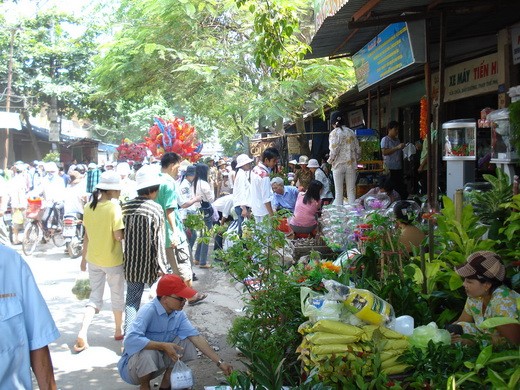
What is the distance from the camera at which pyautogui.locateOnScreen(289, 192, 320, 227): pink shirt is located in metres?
9.68

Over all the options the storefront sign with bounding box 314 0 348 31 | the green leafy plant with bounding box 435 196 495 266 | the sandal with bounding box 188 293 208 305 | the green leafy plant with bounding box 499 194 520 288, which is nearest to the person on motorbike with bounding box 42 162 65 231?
the sandal with bounding box 188 293 208 305

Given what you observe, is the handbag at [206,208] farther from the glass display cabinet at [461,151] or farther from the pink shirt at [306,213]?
the glass display cabinet at [461,151]

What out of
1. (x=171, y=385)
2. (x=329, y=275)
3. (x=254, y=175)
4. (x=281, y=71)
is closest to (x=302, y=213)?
(x=254, y=175)

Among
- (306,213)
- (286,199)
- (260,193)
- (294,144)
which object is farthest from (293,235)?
(294,144)

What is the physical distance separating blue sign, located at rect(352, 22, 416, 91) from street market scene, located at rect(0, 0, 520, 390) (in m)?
0.03

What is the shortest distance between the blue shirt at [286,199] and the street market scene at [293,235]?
35 millimetres

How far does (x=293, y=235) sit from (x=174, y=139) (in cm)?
525

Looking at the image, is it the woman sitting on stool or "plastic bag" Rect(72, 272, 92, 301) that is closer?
"plastic bag" Rect(72, 272, 92, 301)

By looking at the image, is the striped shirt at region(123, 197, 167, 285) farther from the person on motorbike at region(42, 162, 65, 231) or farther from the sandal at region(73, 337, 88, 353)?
the person on motorbike at region(42, 162, 65, 231)

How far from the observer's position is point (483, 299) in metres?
4.04

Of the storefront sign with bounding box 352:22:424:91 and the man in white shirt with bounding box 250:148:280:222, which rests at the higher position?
the storefront sign with bounding box 352:22:424:91

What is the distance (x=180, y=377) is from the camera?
4.86 meters

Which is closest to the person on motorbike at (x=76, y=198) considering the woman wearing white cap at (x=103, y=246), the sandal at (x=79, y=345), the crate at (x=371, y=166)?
the crate at (x=371, y=166)

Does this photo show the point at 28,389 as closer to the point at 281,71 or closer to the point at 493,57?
the point at 281,71
